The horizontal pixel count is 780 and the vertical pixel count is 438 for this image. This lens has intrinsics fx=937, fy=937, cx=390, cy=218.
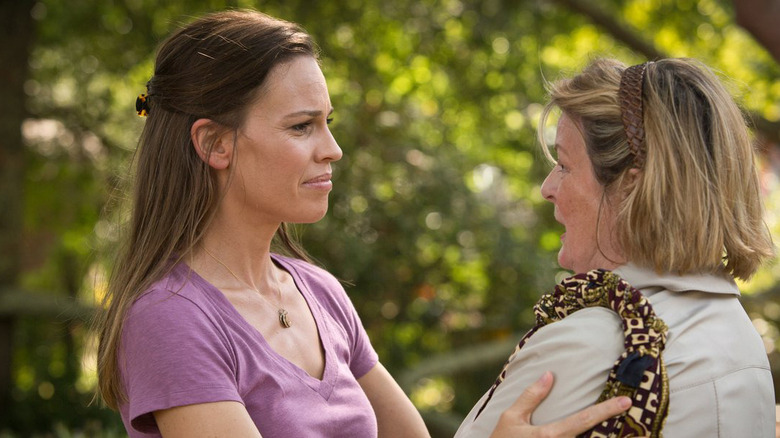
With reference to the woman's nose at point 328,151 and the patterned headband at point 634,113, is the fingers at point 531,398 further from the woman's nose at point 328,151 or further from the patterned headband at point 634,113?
the woman's nose at point 328,151

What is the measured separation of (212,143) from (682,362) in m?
1.07

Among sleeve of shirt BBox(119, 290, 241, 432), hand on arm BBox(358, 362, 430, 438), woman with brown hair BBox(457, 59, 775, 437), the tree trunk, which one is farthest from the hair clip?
the tree trunk

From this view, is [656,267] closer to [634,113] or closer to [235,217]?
[634,113]

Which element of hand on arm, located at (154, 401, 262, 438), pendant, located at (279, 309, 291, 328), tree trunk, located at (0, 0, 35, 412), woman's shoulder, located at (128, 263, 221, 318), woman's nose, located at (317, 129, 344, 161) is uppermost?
woman's nose, located at (317, 129, 344, 161)

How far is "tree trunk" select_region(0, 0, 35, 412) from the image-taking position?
217 inches

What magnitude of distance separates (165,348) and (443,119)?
14.1 ft

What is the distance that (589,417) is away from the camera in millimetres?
1587

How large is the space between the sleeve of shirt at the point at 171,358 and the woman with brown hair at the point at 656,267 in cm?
49

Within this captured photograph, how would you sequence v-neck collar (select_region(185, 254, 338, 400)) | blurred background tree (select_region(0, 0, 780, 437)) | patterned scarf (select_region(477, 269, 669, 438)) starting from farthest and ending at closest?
1. blurred background tree (select_region(0, 0, 780, 437))
2. v-neck collar (select_region(185, 254, 338, 400))
3. patterned scarf (select_region(477, 269, 669, 438))

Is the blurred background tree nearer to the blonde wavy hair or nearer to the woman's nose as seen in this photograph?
the woman's nose

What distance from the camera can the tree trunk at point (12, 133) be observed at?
5.52 m

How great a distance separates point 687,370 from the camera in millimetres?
1609

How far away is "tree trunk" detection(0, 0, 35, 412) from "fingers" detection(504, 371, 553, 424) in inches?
181

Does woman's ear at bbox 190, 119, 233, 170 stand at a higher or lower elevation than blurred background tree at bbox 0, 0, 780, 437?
higher
